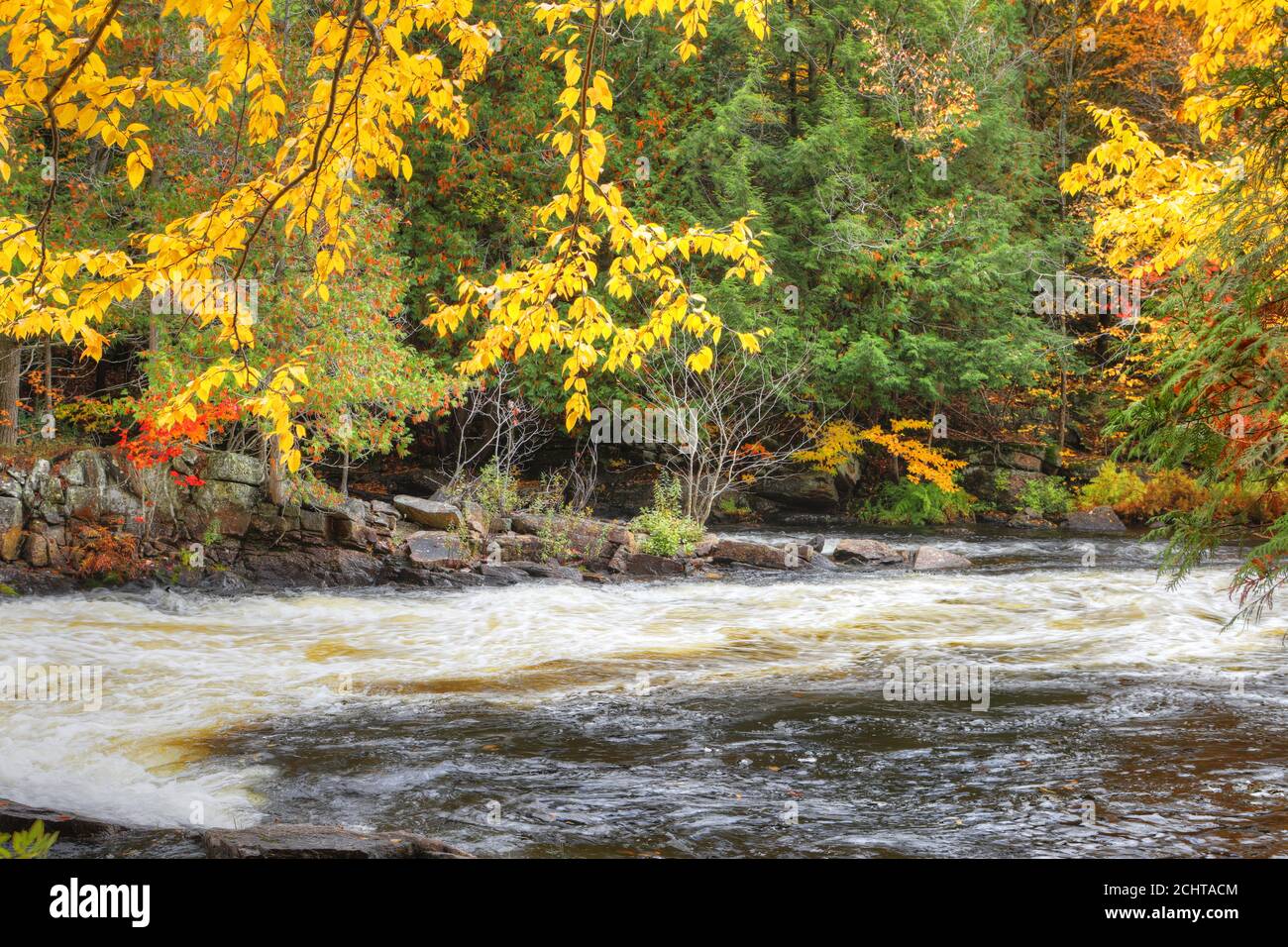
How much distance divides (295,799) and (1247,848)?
4932 millimetres

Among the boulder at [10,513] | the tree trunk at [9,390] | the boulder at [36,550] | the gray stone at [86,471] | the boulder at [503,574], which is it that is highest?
the tree trunk at [9,390]

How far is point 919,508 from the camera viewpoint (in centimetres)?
2136

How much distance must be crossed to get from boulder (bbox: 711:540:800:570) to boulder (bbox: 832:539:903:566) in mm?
814

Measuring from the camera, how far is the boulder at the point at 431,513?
616 inches

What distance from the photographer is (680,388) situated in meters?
20.1

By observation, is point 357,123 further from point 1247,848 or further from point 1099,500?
point 1099,500

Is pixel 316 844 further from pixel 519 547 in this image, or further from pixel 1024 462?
pixel 1024 462

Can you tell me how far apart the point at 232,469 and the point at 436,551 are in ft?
9.27

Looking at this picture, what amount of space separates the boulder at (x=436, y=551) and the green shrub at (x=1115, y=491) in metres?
12.4

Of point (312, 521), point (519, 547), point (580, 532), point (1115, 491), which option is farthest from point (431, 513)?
point (1115, 491)

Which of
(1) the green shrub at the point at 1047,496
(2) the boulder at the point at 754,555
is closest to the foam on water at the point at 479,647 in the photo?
(2) the boulder at the point at 754,555

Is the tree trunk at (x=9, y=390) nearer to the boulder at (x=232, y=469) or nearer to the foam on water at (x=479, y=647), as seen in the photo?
the boulder at (x=232, y=469)

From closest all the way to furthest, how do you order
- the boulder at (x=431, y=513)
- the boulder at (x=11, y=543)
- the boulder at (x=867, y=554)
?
1. the boulder at (x=11, y=543)
2. the boulder at (x=431, y=513)
3. the boulder at (x=867, y=554)
